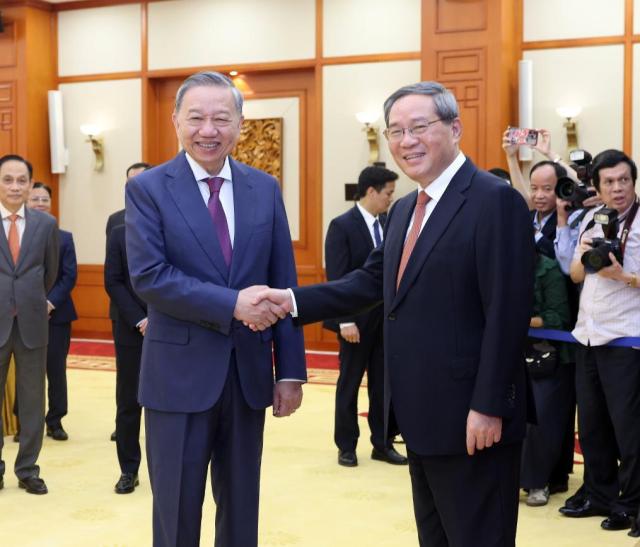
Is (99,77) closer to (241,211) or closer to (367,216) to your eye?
(367,216)

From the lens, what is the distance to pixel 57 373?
611 cm

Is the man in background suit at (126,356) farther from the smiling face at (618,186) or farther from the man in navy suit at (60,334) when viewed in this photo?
the smiling face at (618,186)

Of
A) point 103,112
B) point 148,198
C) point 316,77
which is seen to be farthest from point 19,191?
point 103,112

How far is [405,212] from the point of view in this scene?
8.43 ft

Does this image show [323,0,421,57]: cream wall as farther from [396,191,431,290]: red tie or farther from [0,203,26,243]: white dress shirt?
[396,191,431,290]: red tie

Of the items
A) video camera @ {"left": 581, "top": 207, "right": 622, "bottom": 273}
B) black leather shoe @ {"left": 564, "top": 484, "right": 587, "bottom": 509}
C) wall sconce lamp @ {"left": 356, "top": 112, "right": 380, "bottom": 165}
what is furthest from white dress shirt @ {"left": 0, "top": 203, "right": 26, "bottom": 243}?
wall sconce lamp @ {"left": 356, "top": 112, "right": 380, "bottom": 165}

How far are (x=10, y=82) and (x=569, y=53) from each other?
615 cm

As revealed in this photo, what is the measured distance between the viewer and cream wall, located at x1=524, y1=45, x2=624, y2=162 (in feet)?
27.2

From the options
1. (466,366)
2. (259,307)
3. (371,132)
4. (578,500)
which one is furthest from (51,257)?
(371,132)

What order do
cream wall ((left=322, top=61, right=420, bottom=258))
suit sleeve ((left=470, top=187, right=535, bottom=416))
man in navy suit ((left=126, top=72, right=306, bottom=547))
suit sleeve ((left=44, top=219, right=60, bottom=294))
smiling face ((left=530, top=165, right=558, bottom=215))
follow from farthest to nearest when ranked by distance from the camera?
cream wall ((left=322, top=61, right=420, bottom=258)) < suit sleeve ((left=44, top=219, right=60, bottom=294)) < smiling face ((left=530, top=165, right=558, bottom=215)) < man in navy suit ((left=126, top=72, right=306, bottom=547)) < suit sleeve ((left=470, top=187, right=535, bottom=416))

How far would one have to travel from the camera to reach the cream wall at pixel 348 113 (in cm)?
914

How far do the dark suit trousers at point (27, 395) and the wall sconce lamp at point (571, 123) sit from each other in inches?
212

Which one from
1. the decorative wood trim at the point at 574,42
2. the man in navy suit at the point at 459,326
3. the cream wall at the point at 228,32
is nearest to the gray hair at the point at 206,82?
the man in navy suit at the point at 459,326

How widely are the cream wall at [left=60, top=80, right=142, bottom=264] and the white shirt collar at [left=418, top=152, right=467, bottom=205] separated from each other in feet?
27.2
